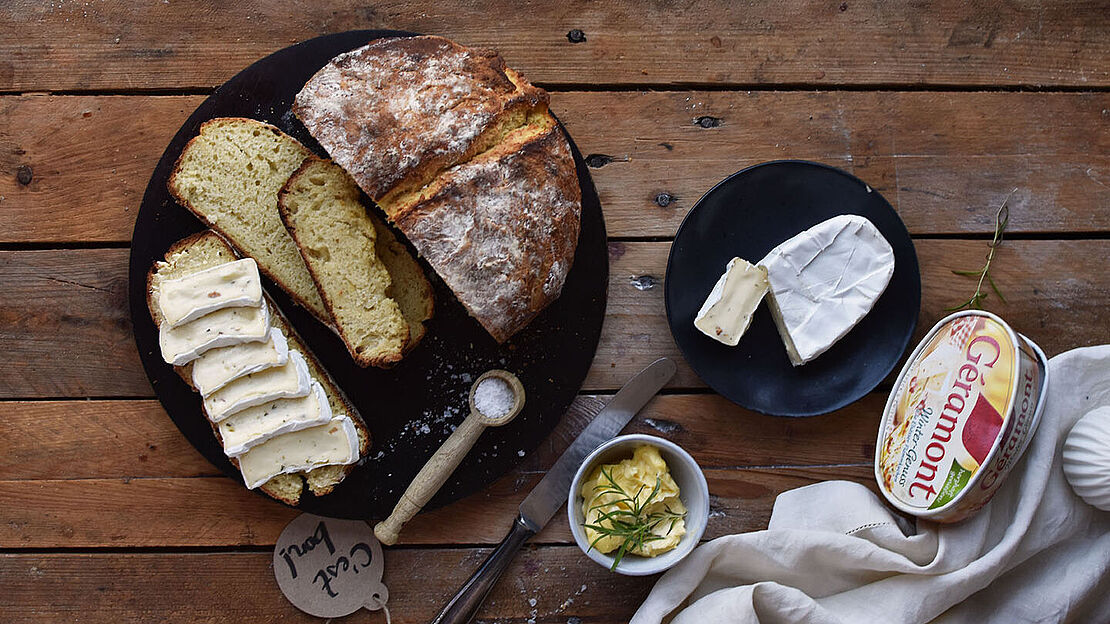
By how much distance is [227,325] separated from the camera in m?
2.44

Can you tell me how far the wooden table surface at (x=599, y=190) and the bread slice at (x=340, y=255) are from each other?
0.56 meters

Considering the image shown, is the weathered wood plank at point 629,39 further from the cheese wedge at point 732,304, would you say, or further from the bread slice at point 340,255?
the cheese wedge at point 732,304

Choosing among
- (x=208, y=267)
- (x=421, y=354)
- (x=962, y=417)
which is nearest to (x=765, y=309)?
(x=962, y=417)

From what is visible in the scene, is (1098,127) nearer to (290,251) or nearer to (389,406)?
(389,406)

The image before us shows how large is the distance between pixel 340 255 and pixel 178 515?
1081 millimetres

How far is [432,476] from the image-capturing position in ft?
8.38

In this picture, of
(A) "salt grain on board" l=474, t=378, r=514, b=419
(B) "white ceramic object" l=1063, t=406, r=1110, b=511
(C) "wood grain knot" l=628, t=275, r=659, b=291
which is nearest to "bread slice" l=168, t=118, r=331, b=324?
(A) "salt grain on board" l=474, t=378, r=514, b=419

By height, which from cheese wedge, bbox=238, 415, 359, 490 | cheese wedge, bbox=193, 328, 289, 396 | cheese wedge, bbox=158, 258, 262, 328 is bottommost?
cheese wedge, bbox=238, 415, 359, 490

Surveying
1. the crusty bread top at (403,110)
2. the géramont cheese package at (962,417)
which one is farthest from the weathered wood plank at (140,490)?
the crusty bread top at (403,110)

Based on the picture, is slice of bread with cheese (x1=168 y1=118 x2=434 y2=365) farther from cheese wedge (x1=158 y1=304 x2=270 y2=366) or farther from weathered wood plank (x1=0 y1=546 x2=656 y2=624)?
weathered wood plank (x1=0 y1=546 x2=656 y2=624)

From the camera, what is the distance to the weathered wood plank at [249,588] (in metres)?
2.72

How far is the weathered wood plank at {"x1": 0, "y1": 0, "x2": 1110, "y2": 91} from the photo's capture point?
2740 millimetres

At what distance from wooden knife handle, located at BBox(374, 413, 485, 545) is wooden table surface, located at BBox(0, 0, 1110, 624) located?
0.66ft

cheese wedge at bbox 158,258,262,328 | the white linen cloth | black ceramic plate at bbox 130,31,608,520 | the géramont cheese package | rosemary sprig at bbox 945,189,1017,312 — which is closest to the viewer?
the géramont cheese package
